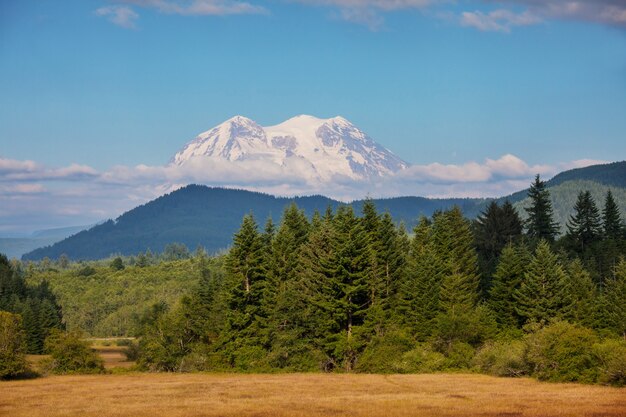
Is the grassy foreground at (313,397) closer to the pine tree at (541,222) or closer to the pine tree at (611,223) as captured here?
the pine tree at (541,222)

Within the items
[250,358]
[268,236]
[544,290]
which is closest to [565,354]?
[544,290]

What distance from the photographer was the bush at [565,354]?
62688mm

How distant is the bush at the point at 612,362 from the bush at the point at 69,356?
51415 mm

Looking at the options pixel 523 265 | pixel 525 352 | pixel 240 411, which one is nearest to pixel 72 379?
pixel 240 411

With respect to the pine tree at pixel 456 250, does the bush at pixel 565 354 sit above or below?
below

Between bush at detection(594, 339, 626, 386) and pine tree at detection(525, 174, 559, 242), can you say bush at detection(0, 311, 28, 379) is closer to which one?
bush at detection(594, 339, 626, 386)

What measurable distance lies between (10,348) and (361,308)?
117ft

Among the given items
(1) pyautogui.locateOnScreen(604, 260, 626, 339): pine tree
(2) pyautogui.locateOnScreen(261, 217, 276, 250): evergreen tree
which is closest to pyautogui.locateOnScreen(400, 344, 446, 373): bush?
(1) pyautogui.locateOnScreen(604, 260, 626, 339): pine tree

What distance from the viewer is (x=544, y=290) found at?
81.2 meters

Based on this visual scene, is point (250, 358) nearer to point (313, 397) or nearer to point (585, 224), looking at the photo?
point (313, 397)

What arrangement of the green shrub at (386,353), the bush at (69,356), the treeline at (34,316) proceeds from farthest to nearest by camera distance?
the treeline at (34,316) < the bush at (69,356) < the green shrub at (386,353)

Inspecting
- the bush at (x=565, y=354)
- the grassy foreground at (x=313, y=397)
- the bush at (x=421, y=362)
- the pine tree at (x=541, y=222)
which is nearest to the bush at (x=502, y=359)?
the grassy foreground at (x=313, y=397)

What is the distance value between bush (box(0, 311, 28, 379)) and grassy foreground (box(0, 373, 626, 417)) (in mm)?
4076

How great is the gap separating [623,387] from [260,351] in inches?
1462
